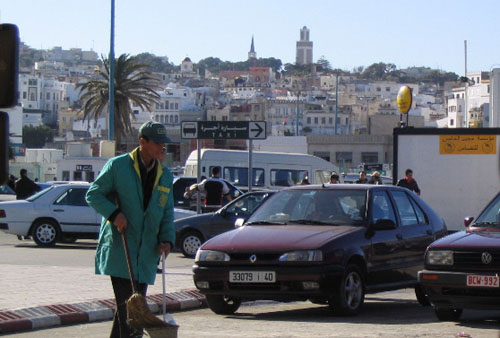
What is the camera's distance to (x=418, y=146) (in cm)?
2600

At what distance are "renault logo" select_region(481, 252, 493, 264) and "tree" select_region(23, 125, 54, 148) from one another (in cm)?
16583

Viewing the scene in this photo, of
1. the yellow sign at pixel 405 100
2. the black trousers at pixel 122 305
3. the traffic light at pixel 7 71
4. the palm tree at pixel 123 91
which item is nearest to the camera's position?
the traffic light at pixel 7 71

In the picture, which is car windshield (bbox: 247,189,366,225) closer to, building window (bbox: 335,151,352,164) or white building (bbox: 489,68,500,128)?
white building (bbox: 489,68,500,128)

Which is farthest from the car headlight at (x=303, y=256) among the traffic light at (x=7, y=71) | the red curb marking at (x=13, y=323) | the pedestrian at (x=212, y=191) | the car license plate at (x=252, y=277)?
the pedestrian at (x=212, y=191)

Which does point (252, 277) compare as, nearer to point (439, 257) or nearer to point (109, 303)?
point (109, 303)

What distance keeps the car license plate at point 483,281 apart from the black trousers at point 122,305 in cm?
438

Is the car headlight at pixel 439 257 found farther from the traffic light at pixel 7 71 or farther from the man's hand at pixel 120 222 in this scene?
the traffic light at pixel 7 71

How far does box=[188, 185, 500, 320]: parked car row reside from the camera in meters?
11.2

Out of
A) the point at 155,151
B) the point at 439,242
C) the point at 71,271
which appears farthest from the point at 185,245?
the point at 155,151

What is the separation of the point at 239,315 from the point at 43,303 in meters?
2.22

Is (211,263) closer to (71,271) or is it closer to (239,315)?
(239,315)

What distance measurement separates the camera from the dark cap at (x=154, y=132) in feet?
25.7

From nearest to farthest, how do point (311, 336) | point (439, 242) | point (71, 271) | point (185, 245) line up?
1. point (311, 336)
2. point (439, 242)
3. point (71, 271)
4. point (185, 245)

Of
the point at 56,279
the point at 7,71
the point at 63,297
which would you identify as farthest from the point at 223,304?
the point at 7,71
